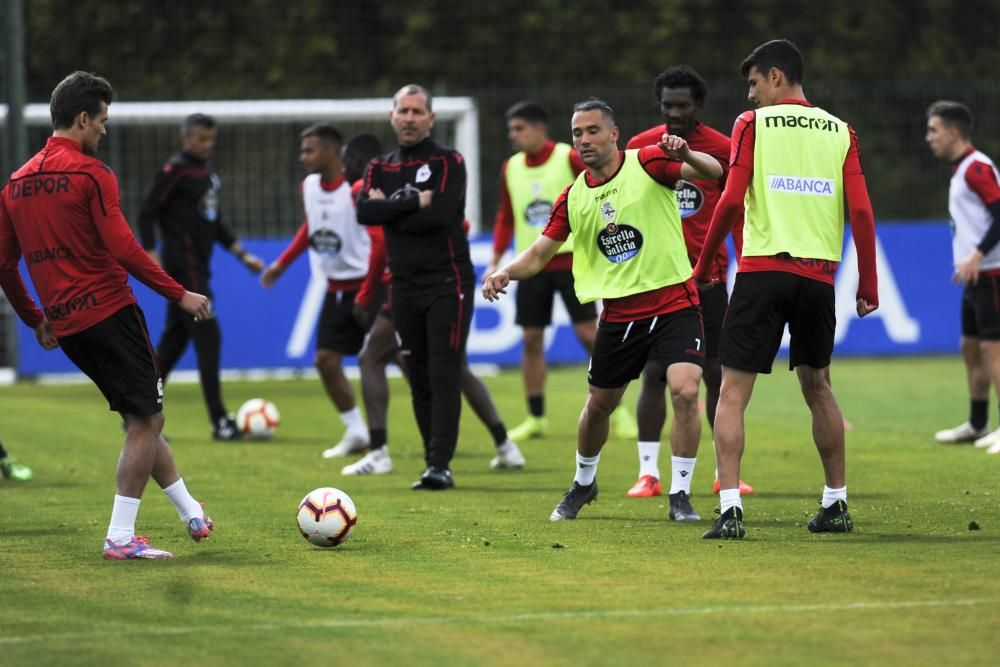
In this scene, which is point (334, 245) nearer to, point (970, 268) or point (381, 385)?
point (381, 385)

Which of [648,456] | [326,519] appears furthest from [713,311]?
[326,519]

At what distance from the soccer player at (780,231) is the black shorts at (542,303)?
525 cm

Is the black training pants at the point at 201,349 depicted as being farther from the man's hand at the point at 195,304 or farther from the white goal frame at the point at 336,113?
the white goal frame at the point at 336,113

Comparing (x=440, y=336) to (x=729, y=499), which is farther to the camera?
(x=440, y=336)

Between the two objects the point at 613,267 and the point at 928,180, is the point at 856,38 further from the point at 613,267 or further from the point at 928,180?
the point at 613,267

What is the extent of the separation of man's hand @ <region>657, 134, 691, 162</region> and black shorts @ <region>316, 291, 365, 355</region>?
4869mm

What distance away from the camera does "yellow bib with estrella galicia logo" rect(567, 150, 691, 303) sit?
27.4 ft

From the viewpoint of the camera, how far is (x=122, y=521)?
7.64 m

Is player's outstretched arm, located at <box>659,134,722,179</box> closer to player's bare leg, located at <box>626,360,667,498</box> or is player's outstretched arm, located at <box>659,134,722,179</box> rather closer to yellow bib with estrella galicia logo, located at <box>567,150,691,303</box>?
yellow bib with estrella galicia logo, located at <box>567,150,691,303</box>

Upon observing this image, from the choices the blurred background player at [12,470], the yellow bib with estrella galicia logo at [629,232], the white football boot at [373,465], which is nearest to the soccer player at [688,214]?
the yellow bib with estrella galicia logo at [629,232]

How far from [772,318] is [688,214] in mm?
1809

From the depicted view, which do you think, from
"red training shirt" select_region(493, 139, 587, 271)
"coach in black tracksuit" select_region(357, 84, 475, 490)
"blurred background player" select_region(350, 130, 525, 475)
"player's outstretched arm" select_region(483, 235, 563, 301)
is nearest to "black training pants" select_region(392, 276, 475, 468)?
"coach in black tracksuit" select_region(357, 84, 475, 490)

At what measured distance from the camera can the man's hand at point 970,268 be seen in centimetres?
1205

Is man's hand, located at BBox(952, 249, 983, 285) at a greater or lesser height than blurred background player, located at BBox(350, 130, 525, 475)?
greater
